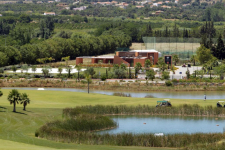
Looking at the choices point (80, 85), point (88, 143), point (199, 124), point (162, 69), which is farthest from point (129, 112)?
point (162, 69)

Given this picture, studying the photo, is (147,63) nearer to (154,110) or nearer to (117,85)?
(117,85)

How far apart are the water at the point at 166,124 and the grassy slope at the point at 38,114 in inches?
272

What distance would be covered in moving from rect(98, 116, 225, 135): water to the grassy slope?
272 inches

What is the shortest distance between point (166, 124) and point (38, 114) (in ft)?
43.9

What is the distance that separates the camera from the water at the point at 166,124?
172 feet

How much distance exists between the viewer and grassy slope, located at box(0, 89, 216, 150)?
138 ft

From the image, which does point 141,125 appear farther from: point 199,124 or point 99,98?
point 99,98

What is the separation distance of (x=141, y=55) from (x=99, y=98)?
68.6m

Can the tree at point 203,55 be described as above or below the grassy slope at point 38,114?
below

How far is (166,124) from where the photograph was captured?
55875 millimetres

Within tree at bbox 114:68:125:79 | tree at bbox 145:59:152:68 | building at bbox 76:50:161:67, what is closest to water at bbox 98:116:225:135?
tree at bbox 114:68:125:79

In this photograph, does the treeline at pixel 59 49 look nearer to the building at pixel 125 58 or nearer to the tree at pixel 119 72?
the building at pixel 125 58

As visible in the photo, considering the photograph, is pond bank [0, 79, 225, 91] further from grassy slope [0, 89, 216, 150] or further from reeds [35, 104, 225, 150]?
reeds [35, 104, 225, 150]

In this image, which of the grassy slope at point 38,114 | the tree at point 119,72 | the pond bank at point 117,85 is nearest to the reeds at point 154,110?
the grassy slope at point 38,114
